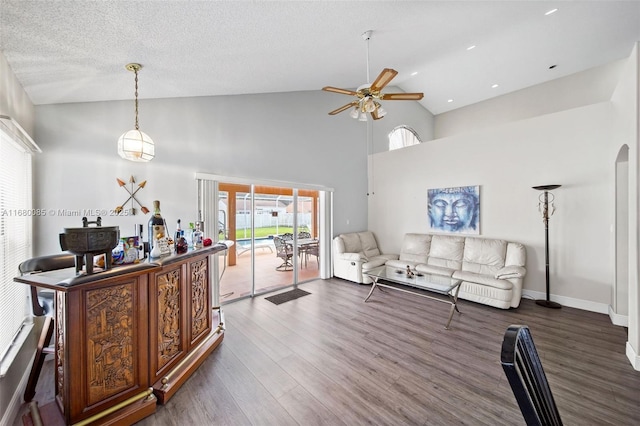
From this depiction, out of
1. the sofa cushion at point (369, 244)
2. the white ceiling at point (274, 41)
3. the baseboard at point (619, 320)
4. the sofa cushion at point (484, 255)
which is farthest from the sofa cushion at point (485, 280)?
the white ceiling at point (274, 41)

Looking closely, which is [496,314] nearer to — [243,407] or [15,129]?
[243,407]

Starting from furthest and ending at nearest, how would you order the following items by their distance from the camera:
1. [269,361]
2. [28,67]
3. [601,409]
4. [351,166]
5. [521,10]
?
1. [351,166]
2. [521,10]
3. [269,361]
4. [28,67]
5. [601,409]

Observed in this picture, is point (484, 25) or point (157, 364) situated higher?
point (484, 25)

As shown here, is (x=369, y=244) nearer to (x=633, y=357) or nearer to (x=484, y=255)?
(x=484, y=255)

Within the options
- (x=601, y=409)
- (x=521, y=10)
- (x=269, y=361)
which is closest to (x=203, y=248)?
(x=269, y=361)

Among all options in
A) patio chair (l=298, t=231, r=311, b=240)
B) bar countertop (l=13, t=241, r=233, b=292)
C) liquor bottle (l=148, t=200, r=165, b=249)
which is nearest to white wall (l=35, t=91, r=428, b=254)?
patio chair (l=298, t=231, r=311, b=240)

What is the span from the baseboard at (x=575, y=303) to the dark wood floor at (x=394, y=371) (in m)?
0.13

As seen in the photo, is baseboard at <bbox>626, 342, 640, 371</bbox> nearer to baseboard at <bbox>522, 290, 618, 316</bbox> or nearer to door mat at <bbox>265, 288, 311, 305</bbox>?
baseboard at <bbox>522, 290, 618, 316</bbox>

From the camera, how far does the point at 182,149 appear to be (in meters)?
3.55

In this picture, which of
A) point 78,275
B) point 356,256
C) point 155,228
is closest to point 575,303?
point 356,256

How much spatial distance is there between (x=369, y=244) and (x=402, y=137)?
3.57 m

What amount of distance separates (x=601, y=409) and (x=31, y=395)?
447 cm

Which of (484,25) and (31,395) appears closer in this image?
(31,395)

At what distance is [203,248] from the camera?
2482 mm
